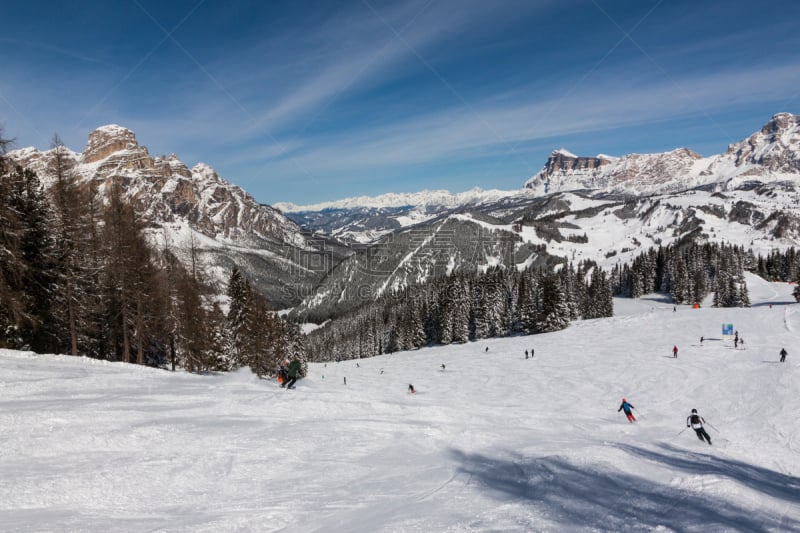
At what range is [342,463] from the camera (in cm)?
1109

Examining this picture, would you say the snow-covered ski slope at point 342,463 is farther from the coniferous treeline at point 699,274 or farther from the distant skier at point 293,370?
the coniferous treeline at point 699,274

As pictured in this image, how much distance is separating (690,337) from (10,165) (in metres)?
64.9

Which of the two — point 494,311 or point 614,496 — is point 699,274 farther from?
point 614,496

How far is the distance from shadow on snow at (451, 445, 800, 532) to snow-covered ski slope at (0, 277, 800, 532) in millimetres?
57

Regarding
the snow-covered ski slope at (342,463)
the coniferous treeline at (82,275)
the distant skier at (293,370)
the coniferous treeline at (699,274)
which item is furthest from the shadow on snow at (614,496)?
the coniferous treeline at (699,274)

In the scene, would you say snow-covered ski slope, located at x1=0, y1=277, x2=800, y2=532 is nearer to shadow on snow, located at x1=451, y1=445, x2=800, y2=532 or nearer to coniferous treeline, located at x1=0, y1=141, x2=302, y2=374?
shadow on snow, located at x1=451, y1=445, x2=800, y2=532

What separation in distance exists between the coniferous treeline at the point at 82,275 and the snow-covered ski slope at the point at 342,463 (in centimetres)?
498

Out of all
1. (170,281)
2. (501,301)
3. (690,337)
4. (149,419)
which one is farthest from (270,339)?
(501,301)

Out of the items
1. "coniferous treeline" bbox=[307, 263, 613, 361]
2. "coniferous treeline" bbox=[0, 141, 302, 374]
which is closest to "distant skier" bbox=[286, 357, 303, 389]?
"coniferous treeline" bbox=[0, 141, 302, 374]

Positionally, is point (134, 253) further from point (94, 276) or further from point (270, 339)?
point (270, 339)

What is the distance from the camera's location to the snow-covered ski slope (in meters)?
7.52

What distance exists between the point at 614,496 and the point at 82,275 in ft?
90.9

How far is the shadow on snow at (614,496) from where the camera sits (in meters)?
7.61

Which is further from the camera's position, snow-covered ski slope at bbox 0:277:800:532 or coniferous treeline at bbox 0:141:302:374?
coniferous treeline at bbox 0:141:302:374
